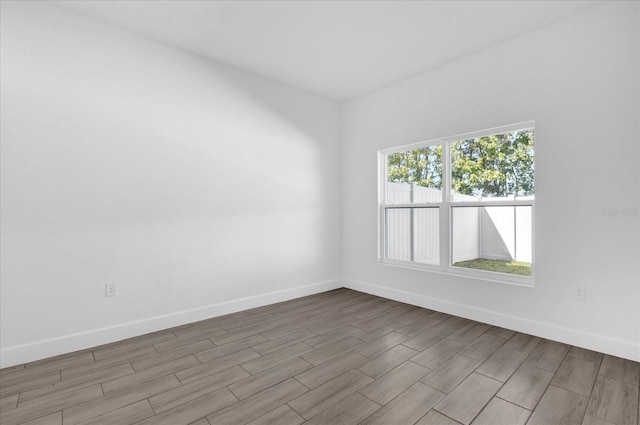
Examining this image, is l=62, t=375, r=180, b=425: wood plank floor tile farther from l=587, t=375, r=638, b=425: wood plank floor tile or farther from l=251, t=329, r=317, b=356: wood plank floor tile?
l=587, t=375, r=638, b=425: wood plank floor tile

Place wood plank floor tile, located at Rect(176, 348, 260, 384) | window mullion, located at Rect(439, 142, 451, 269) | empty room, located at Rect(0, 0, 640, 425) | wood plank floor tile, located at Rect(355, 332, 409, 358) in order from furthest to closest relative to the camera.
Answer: window mullion, located at Rect(439, 142, 451, 269) < wood plank floor tile, located at Rect(355, 332, 409, 358) < wood plank floor tile, located at Rect(176, 348, 260, 384) < empty room, located at Rect(0, 0, 640, 425)

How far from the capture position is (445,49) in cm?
318

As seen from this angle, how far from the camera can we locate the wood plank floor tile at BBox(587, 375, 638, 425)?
1729mm

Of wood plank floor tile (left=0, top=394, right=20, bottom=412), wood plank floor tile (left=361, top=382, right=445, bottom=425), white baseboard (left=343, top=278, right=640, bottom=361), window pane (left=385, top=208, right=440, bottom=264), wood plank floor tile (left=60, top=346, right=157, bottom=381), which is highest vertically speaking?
window pane (left=385, top=208, right=440, bottom=264)

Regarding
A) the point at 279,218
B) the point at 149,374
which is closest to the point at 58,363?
the point at 149,374

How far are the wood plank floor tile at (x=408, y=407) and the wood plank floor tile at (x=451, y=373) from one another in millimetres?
80

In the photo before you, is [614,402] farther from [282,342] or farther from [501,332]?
[282,342]

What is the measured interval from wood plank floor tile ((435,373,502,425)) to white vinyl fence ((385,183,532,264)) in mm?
1414

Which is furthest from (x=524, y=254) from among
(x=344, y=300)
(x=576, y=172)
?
(x=344, y=300)

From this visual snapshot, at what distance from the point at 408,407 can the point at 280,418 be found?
0.73 meters

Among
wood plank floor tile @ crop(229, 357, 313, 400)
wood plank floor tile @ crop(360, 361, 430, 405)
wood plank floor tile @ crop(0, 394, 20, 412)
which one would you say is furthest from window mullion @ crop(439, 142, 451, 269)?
wood plank floor tile @ crop(0, 394, 20, 412)

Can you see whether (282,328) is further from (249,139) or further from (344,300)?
(249,139)

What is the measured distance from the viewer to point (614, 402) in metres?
1.86

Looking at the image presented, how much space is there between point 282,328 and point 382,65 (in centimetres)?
300
